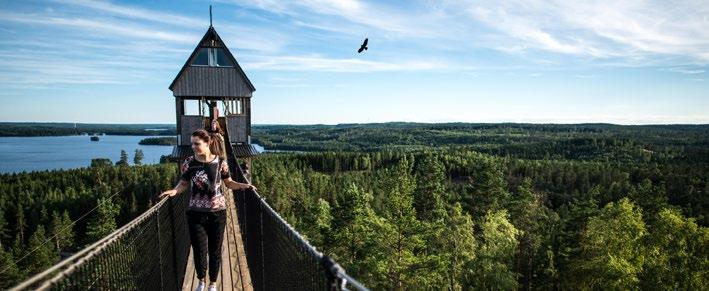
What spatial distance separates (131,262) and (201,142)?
1.45 metres

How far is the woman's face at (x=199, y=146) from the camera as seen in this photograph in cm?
487

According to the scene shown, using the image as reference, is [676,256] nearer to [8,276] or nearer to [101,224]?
[101,224]

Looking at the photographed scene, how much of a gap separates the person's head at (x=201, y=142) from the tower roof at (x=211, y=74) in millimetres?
12917

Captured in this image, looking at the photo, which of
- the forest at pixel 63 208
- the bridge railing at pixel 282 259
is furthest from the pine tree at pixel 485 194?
the bridge railing at pixel 282 259

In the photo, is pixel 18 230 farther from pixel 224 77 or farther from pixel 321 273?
pixel 321 273

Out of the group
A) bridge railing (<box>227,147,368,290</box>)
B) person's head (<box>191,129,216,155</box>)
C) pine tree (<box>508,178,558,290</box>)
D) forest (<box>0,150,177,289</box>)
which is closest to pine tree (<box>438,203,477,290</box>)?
pine tree (<box>508,178,558,290</box>)

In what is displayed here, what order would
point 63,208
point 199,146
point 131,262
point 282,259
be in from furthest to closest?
point 63,208 → point 199,146 → point 282,259 → point 131,262

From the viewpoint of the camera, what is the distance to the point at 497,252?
29953mm

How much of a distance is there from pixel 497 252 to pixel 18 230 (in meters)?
75.7

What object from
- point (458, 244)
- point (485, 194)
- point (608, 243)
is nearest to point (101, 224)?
point (458, 244)

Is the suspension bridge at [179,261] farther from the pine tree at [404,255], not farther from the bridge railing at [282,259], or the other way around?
the pine tree at [404,255]

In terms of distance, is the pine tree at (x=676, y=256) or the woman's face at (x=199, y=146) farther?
the pine tree at (x=676, y=256)

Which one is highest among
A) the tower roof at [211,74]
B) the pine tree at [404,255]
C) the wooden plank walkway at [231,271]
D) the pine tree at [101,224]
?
the tower roof at [211,74]

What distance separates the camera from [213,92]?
17375mm
